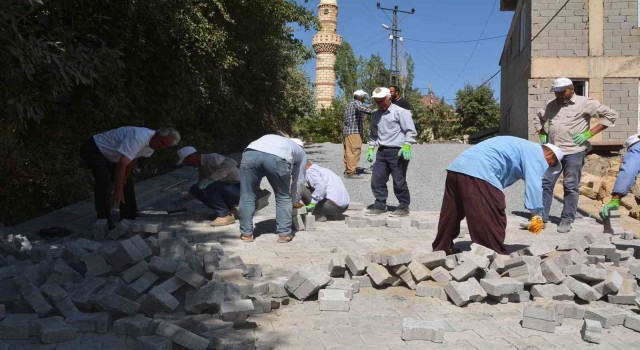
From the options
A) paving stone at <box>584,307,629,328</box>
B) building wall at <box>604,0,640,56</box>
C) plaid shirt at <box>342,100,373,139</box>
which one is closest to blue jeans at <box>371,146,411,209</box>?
plaid shirt at <box>342,100,373,139</box>

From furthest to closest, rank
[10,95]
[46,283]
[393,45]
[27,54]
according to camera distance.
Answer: [393,45], [10,95], [27,54], [46,283]

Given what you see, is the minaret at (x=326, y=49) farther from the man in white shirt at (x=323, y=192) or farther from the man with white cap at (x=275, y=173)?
the man with white cap at (x=275, y=173)

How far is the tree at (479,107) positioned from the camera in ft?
98.4

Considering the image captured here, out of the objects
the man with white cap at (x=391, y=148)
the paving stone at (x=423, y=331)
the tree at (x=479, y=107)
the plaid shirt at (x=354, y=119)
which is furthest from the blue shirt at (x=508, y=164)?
the tree at (x=479, y=107)

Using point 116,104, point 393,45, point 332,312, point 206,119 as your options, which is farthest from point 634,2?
point 393,45

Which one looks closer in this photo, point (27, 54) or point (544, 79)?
point (27, 54)

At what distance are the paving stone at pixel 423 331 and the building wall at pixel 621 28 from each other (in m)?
12.9

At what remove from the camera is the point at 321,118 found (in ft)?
108

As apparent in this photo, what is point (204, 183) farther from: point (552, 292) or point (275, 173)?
point (552, 292)

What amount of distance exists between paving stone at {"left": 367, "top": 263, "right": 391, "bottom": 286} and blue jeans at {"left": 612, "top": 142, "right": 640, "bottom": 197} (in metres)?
2.98

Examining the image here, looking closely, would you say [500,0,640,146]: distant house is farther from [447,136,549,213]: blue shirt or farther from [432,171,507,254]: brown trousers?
[432,171,507,254]: brown trousers

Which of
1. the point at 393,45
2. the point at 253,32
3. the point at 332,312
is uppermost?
the point at 393,45

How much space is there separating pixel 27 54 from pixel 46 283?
6.00ft

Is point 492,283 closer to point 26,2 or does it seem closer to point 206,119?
point 26,2
